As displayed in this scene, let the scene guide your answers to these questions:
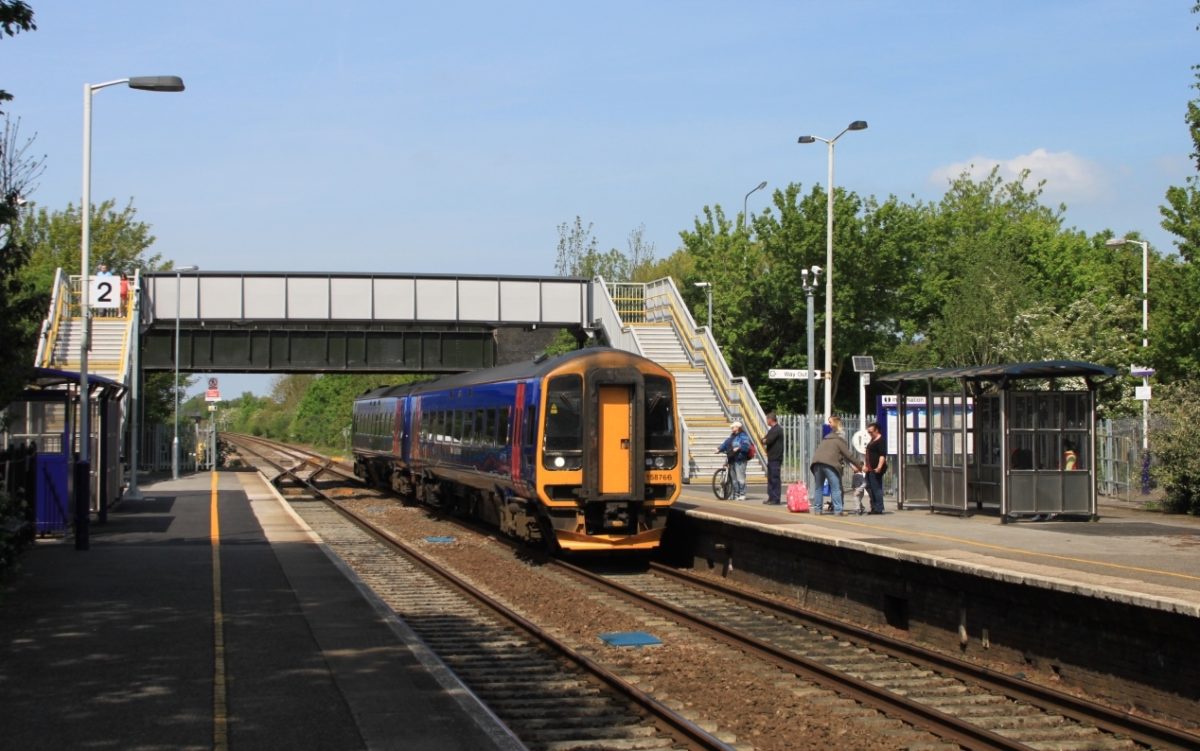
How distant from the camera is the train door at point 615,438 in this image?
1814 centimetres

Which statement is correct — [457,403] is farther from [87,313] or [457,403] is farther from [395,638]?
[395,638]

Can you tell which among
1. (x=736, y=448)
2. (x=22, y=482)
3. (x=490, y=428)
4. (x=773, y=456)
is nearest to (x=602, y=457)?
(x=490, y=428)

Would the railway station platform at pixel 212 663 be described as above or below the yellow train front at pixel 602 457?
below

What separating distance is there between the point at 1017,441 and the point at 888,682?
8.47m

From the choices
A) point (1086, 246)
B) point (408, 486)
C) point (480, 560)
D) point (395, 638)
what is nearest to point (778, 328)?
point (1086, 246)

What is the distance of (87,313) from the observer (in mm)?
20938

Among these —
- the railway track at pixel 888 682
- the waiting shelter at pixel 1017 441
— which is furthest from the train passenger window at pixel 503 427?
the waiting shelter at pixel 1017 441

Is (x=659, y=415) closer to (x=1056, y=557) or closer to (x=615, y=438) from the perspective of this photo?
(x=615, y=438)

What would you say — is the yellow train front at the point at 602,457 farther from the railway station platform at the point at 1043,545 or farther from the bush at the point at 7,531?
the bush at the point at 7,531

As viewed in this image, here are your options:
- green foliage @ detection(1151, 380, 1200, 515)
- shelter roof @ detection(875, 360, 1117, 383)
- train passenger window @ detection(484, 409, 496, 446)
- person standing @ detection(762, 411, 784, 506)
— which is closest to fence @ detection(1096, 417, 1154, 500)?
green foliage @ detection(1151, 380, 1200, 515)

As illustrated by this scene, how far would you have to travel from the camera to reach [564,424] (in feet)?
60.1

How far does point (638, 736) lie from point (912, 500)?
43.7ft

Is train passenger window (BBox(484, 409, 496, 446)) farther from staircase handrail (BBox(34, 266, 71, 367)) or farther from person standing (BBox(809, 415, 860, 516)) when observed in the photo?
staircase handrail (BBox(34, 266, 71, 367))

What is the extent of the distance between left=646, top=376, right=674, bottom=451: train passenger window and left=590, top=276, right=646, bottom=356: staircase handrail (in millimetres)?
20216
